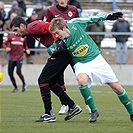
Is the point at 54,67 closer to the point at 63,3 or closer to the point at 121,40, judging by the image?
the point at 63,3

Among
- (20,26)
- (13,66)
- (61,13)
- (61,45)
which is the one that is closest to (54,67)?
(61,45)

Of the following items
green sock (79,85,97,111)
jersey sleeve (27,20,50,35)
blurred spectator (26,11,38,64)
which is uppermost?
jersey sleeve (27,20,50,35)

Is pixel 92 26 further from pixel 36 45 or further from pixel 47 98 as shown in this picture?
pixel 47 98

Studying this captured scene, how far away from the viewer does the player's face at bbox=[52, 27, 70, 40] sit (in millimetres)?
9459

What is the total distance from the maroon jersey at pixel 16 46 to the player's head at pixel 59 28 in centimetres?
928

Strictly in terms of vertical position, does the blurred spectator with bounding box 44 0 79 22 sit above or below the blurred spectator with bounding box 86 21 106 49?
above

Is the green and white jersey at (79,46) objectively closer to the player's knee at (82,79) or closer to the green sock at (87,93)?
the player's knee at (82,79)

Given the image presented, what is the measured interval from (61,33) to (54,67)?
28.8 inches

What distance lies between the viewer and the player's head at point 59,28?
30.9 ft

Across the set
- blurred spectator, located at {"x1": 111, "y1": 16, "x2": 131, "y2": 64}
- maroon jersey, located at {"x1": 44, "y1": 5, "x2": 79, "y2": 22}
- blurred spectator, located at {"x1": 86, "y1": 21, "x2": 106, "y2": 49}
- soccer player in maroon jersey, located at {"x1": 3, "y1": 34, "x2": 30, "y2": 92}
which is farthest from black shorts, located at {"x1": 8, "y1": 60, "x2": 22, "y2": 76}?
maroon jersey, located at {"x1": 44, "y1": 5, "x2": 79, "y2": 22}

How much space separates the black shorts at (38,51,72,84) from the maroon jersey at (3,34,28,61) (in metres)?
8.72

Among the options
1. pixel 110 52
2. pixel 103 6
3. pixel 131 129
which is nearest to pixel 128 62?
pixel 110 52

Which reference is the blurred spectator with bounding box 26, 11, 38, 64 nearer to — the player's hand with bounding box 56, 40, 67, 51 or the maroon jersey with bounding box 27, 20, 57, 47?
the maroon jersey with bounding box 27, 20, 57, 47

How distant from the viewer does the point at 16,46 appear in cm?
1891
